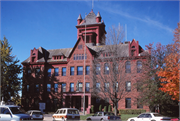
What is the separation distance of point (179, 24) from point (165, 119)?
30.5 ft

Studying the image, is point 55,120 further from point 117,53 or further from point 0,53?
point 0,53

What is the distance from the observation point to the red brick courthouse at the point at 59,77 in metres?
42.4

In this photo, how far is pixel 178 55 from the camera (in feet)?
61.6

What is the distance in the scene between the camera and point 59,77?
150ft

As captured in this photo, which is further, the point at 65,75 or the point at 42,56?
the point at 42,56

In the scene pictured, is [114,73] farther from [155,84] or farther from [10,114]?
[10,114]

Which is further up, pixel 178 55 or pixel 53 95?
pixel 178 55

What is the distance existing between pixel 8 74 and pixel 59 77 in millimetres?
10602

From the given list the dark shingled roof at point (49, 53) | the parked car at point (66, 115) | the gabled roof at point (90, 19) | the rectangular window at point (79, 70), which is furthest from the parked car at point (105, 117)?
the gabled roof at point (90, 19)

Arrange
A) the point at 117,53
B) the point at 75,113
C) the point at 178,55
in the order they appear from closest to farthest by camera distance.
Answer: the point at 178,55 → the point at 75,113 → the point at 117,53

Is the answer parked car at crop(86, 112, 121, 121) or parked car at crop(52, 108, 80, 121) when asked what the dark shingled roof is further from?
parked car at crop(52, 108, 80, 121)

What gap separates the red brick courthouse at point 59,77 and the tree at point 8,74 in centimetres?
A: 253

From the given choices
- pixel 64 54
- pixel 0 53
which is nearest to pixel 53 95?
pixel 64 54

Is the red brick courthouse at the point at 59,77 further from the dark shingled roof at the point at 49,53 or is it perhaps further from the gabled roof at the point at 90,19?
the gabled roof at the point at 90,19
